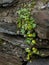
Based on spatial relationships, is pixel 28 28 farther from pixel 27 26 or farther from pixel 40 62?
pixel 40 62

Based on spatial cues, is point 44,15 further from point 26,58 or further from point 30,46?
point 26,58

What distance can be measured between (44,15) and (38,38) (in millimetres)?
462

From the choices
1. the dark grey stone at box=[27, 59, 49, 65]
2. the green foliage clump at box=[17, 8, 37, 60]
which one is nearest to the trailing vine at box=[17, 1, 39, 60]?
the green foliage clump at box=[17, 8, 37, 60]

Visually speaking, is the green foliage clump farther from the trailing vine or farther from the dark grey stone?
the dark grey stone

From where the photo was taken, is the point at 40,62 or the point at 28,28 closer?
the point at 28,28

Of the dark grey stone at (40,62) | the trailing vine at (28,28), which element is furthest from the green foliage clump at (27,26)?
the dark grey stone at (40,62)

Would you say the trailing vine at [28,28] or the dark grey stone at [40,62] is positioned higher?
the trailing vine at [28,28]

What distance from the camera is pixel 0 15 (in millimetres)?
4609

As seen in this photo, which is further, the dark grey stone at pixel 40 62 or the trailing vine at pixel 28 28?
the dark grey stone at pixel 40 62

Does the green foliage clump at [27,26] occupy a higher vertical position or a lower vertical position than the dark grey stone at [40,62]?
higher

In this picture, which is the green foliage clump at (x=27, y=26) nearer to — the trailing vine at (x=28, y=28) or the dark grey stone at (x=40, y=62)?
the trailing vine at (x=28, y=28)

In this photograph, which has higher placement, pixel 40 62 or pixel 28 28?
pixel 28 28

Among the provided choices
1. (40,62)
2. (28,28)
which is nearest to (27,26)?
(28,28)

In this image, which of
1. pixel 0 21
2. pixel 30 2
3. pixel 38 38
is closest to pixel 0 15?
pixel 0 21
